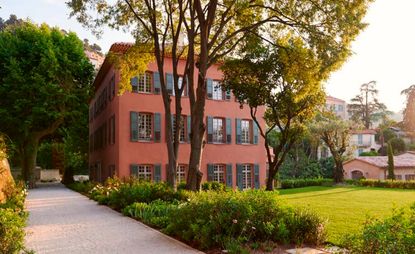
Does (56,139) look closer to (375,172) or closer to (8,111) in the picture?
(8,111)

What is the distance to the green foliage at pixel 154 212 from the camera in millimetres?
10997

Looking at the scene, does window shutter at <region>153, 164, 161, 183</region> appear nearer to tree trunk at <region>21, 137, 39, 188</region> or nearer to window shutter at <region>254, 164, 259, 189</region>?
window shutter at <region>254, 164, 259, 189</region>

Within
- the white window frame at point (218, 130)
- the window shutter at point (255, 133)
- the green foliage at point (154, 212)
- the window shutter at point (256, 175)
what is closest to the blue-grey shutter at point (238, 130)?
the white window frame at point (218, 130)

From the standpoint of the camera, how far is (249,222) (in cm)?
799

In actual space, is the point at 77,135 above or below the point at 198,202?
above

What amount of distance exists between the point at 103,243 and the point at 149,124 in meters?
19.1

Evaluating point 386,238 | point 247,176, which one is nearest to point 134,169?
point 247,176

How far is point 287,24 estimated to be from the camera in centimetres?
1633

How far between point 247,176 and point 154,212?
20.2 meters

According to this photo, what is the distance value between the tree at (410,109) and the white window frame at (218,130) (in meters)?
48.6

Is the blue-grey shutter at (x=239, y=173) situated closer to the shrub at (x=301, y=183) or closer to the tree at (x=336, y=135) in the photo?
the shrub at (x=301, y=183)

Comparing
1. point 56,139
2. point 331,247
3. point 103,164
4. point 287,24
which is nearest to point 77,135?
point 103,164

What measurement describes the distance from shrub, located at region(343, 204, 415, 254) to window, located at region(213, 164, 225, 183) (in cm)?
2455

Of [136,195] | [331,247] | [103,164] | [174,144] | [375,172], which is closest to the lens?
[331,247]
